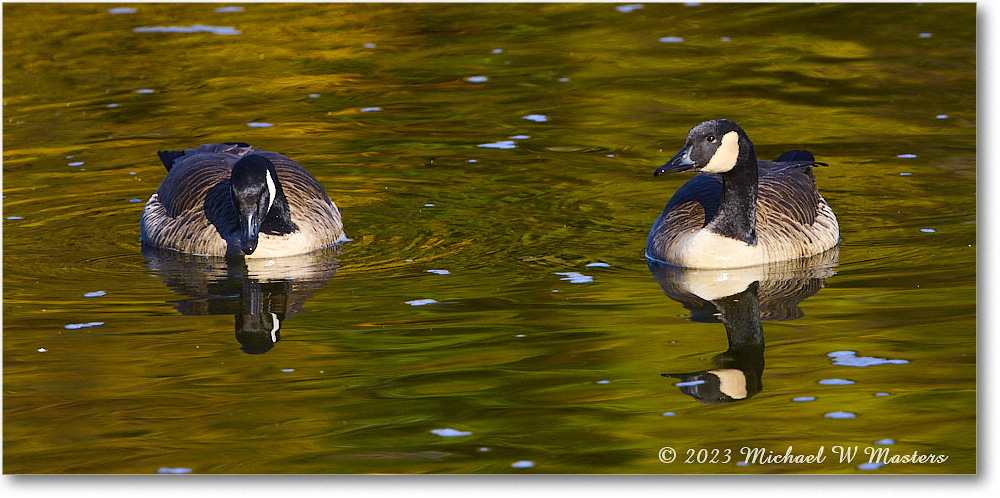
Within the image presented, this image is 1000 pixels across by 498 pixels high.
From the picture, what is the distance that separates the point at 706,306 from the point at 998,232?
2439 mm

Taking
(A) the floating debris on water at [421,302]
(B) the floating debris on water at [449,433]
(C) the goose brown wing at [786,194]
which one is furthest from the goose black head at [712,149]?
(B) the floating debris on water at [449,433]

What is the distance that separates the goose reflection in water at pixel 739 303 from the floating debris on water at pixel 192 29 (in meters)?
11.6

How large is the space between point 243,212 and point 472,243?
225cm

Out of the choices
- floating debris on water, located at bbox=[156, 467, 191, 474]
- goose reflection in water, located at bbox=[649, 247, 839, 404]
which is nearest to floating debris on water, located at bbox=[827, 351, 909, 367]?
goose reflection in water, located at bbox=[649, 247, 839, 404]

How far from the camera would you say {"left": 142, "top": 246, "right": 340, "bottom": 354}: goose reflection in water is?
11336 mm

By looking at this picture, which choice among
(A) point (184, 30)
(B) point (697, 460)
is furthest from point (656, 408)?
(A) point (184, 30)

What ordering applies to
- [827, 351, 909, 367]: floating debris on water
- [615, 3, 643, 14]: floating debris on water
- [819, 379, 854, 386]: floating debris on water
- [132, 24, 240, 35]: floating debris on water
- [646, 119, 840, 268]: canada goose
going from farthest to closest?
[615, 3, 643, 14]: floating debris on water
[132, 24, 240, 35]: floating debris on water
[646, 119, 840, 268]: canada goose
[827, 351, 909, 367]: floating debris on water
[819, 379, 854, 386]: floating debris on water

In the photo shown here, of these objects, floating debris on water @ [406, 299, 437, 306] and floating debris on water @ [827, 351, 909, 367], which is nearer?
floating debris on water @ [827, 351, 909, 367]

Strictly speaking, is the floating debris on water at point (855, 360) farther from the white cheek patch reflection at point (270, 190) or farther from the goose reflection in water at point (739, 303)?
the white cheek patch reflection at point (270, 190)

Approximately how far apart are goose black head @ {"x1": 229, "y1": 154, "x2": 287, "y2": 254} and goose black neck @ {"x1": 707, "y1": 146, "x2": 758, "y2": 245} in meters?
4.28

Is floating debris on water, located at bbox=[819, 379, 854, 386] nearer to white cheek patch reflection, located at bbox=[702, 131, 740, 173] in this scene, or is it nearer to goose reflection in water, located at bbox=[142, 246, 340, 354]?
white cheek patch reflection, located at bbox=[702, 131, 740, 173]

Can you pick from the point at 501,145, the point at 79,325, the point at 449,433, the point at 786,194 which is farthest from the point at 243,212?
the point at 786,194

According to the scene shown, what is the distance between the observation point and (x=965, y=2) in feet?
65.3

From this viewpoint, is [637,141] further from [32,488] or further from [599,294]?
[32,488]
